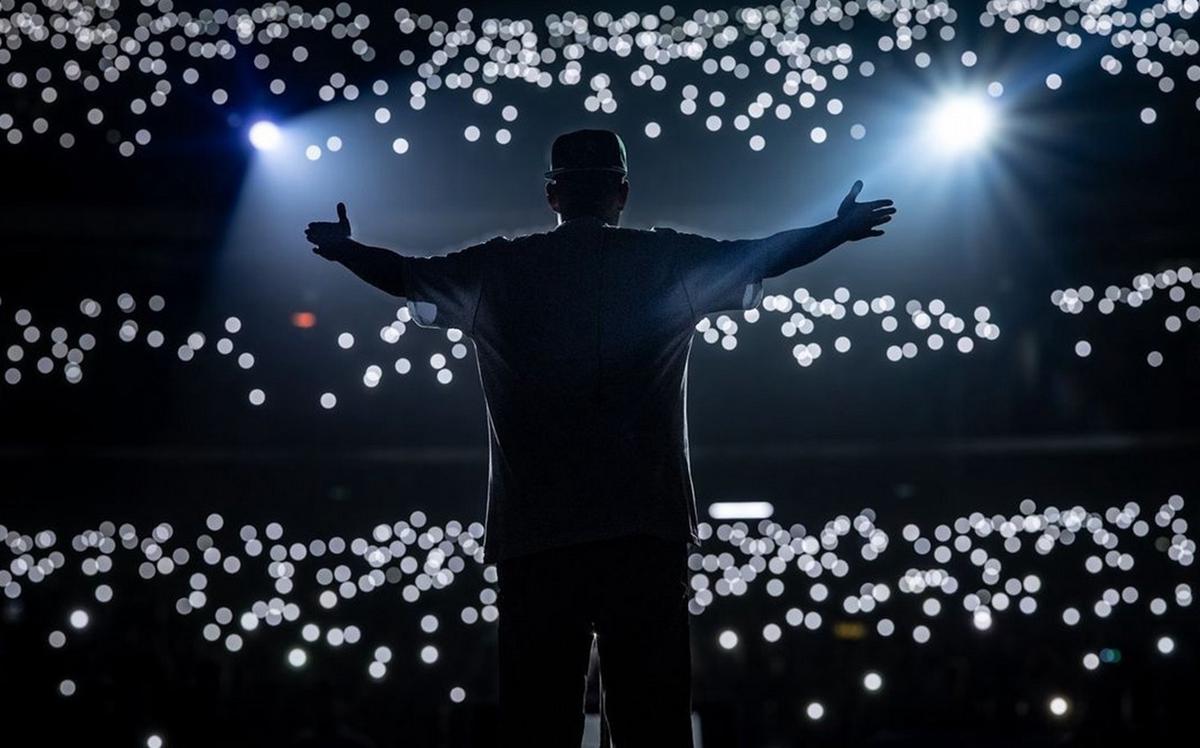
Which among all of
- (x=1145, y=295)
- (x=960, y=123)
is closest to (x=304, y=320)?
(x=960, y=123)

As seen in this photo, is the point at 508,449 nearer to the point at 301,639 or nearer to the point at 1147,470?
the point at 301,639

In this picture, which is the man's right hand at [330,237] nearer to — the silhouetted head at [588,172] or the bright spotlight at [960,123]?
A: the silhouetted head at [588,172]

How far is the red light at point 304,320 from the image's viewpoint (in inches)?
265

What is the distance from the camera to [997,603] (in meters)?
6.61

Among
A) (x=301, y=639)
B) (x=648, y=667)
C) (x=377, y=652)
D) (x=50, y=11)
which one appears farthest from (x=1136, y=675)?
(x=50, y=11)

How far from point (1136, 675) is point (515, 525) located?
188 inches

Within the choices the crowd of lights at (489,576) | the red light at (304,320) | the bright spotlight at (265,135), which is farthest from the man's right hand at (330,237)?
the red light at (304,320)

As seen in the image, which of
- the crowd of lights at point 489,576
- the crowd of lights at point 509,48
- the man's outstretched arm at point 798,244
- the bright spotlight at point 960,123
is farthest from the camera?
the crowd of lights at point 489,576

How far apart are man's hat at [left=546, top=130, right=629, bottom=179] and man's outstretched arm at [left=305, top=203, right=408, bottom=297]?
8.2 inches

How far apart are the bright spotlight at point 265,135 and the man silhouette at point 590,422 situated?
4155 millimetres

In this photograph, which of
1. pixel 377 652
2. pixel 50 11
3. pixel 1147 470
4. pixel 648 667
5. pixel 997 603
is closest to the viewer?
pixel 648 667

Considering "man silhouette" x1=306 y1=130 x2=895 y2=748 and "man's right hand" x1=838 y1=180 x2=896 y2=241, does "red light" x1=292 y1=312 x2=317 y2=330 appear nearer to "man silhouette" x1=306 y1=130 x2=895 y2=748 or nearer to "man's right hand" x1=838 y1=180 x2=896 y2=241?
"man silhouette" x1=306 y1=130 x2=895 y2=748

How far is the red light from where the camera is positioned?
265 inches

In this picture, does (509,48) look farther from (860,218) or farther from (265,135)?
(860,218)
